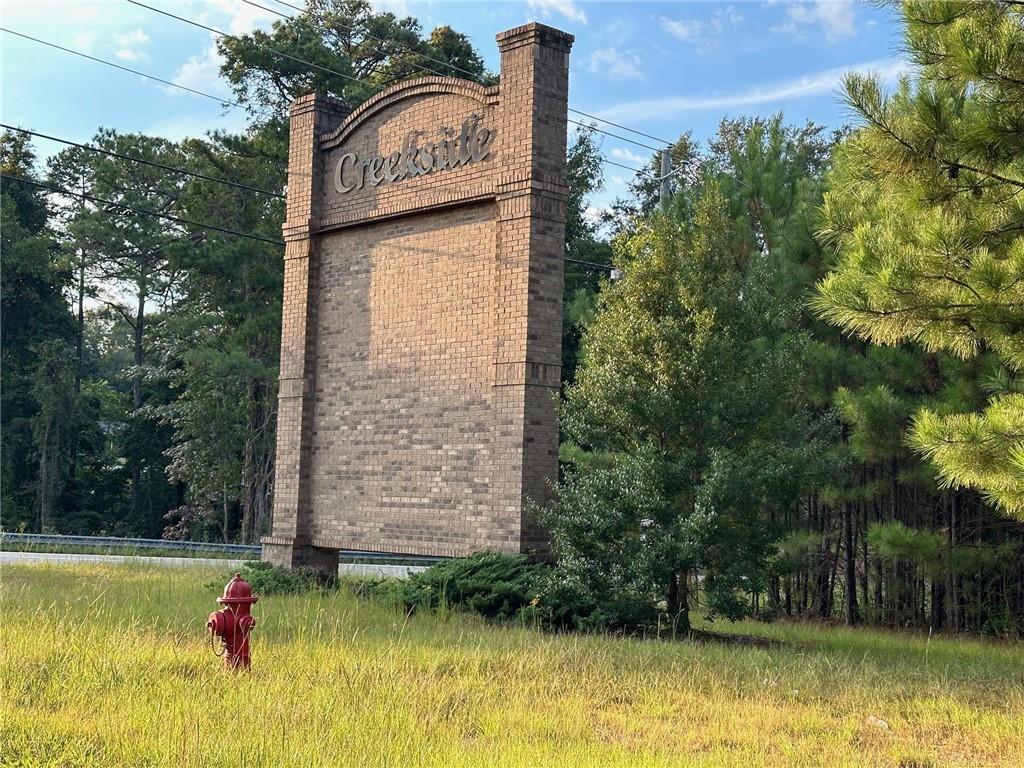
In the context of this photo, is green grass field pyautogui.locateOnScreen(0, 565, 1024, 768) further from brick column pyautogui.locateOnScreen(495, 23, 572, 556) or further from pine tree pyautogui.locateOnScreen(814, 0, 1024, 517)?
brick column pyautogui.locateOnScreen(495, 23, 572, 556)

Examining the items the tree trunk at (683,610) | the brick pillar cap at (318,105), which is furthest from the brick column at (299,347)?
the tree trunk at (683,610)

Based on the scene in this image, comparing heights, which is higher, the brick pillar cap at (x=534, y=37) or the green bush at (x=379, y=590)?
the brick pillar cap at (x=534, y=37)

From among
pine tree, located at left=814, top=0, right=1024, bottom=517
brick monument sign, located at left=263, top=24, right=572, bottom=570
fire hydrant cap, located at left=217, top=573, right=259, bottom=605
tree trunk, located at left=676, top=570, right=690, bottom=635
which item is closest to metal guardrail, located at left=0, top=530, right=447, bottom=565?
brick monument sign, located at left=263, top=24, right=572, bottom=570

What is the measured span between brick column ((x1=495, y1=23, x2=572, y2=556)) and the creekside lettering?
1.90 ft

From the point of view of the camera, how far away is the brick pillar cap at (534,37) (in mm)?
13531

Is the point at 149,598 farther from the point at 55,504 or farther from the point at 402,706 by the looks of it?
the point at 55,504

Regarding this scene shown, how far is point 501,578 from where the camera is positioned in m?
12.7

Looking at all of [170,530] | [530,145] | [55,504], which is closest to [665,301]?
[530,145]

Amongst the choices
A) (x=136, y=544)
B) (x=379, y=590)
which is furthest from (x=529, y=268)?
(x=136, y=544)

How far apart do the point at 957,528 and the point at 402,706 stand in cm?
1072

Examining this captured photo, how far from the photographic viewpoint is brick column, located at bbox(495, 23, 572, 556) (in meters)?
13.3

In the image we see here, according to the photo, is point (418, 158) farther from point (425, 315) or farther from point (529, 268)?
point (529, 268)

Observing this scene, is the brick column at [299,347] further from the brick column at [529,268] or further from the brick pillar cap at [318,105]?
the brick column at [529,268]

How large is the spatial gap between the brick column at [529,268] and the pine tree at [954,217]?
4583 millimetres
